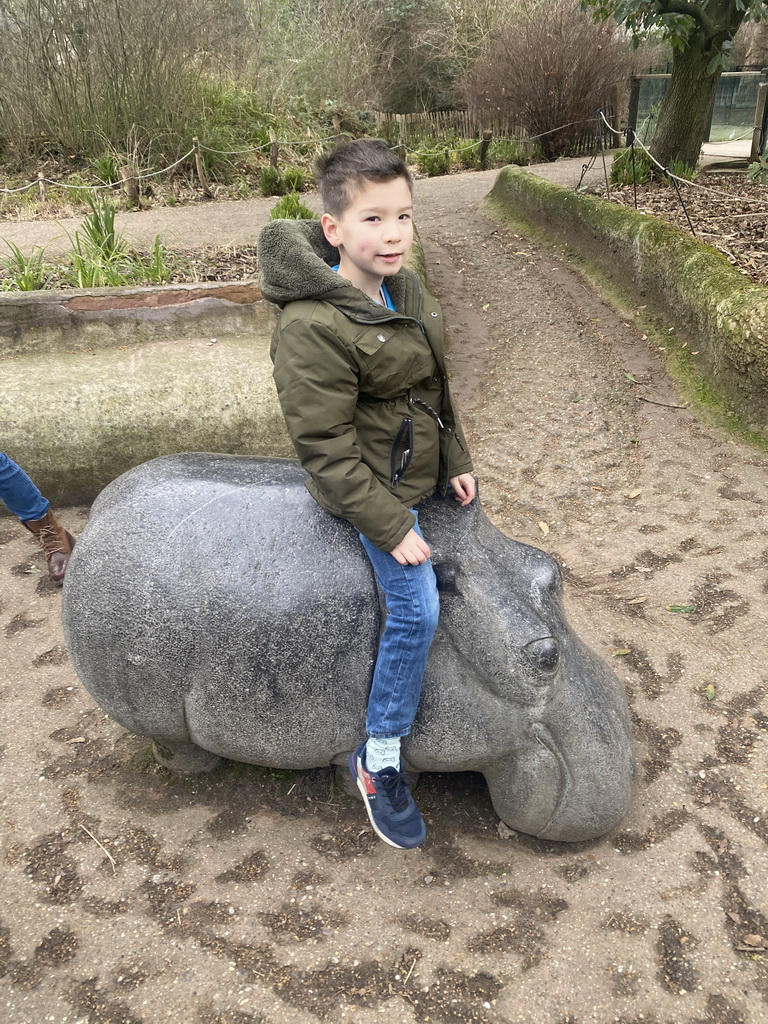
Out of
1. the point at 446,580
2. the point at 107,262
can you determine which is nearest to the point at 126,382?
the point at 107,262

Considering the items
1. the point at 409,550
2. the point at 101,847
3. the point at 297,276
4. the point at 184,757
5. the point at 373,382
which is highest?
the point at 297,276

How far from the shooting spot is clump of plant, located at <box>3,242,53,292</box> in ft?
15.8

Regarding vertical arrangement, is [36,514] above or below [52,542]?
above

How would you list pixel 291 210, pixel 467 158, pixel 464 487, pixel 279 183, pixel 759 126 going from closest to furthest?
pixel 464 487
pixel 291 210
pixel 279 183
pixel 759 126
pixel 467 158

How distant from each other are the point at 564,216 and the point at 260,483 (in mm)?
7123

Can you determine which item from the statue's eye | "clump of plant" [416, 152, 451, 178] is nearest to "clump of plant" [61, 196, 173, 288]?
the statue's eye

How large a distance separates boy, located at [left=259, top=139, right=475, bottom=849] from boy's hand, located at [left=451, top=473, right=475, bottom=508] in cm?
10

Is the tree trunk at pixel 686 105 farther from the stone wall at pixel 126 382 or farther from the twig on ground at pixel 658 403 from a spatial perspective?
the stone wall at pixel 126 382

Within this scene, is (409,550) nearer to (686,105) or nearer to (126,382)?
(126,382)

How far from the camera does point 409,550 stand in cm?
186

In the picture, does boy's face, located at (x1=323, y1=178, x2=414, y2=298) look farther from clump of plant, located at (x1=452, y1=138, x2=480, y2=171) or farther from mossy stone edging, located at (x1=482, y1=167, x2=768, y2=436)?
clump of plant, located at (x1=452, y1=138, x2=480, y2=171)

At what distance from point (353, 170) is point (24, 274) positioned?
3787mm

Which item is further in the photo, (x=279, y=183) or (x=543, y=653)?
(x=279, y=183)

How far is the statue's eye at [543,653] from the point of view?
1.99 meters
